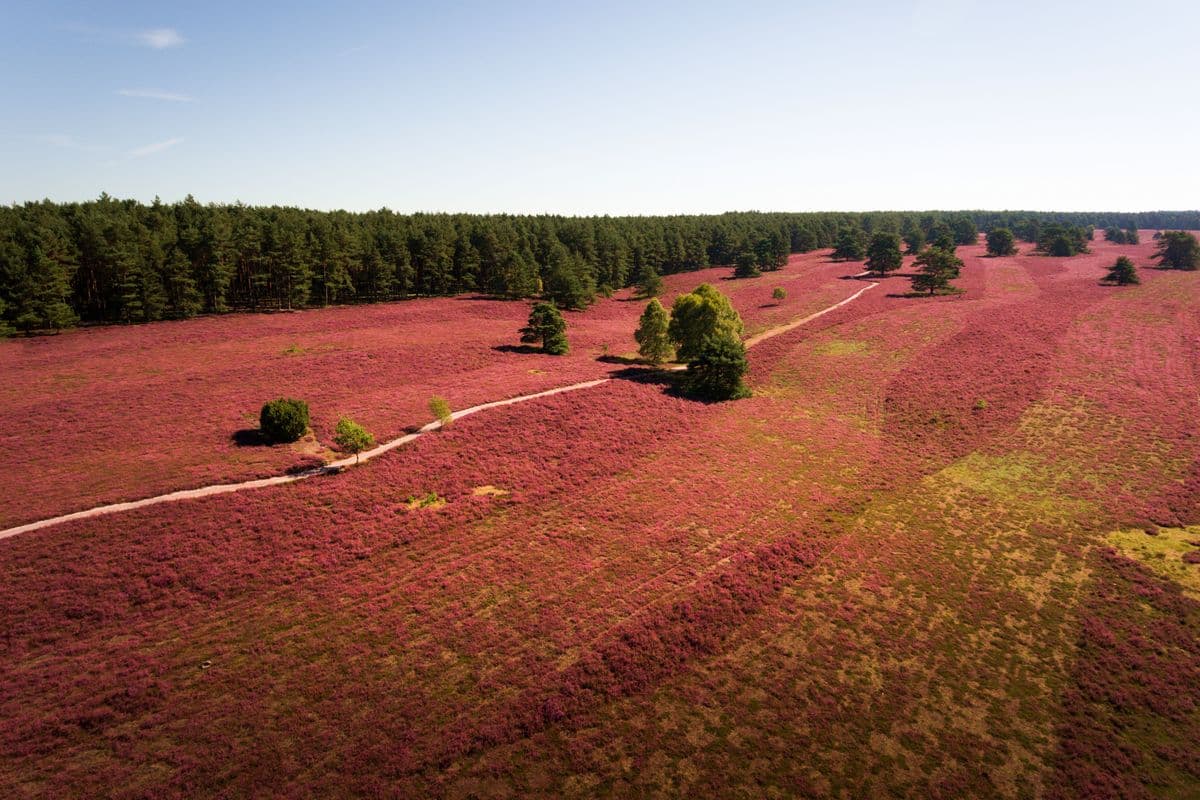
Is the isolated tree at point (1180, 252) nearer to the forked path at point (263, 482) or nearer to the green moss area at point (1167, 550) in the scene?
the green moss area at point (1167, 550)

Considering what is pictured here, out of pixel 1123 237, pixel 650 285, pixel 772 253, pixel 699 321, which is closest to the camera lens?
pixel 699 321

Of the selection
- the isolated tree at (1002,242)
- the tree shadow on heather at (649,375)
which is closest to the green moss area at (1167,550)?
the tree shadow on heather at (649,375)

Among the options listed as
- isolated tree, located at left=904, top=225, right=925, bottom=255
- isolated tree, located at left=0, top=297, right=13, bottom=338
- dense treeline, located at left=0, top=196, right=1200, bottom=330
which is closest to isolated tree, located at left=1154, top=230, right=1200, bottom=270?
isolated tree, located at left=904, top=225, right=925, bottom=255

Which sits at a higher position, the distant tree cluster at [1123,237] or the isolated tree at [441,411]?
the distant tree cluster at [1123,237]

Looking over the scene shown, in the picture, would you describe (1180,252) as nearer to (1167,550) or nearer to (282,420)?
→ (1167,550)

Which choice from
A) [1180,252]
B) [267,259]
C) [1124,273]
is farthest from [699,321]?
[1180,252]

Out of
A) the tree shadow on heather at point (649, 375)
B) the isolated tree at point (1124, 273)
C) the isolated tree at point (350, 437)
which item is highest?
the isolated tree at point (1124, 273)
